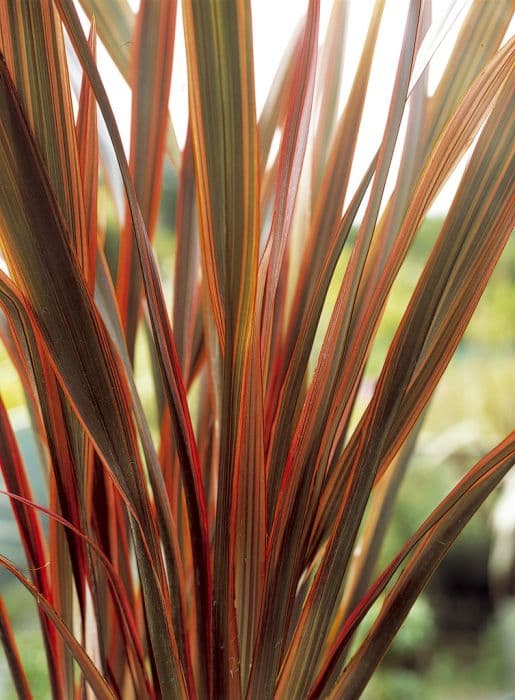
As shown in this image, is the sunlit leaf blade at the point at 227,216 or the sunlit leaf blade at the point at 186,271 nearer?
the sunlit leaf blade at the point at 227,216

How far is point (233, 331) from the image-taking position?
1.48 feet

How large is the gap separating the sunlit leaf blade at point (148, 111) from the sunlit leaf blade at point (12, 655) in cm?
28

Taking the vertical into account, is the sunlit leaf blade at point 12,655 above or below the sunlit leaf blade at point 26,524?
below

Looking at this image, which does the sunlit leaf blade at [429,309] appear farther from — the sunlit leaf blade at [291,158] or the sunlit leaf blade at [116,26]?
the sunlit leaf blade at [116,26]

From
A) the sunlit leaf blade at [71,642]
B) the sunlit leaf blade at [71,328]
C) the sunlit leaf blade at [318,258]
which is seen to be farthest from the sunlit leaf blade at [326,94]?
the sunlit leaf blade at [71,642]

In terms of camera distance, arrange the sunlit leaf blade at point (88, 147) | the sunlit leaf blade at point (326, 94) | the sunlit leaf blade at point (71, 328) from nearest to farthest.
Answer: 1. the sunlit leaf blade at point (71, 328)
2. the sunlit leaf blade at point (88, 147)
3. the sunlit leaf blade at point (326, 94)

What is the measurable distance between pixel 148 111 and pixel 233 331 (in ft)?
0.84

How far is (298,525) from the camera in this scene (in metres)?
0.50

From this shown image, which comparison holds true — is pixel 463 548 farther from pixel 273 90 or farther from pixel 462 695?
pixel 273 90

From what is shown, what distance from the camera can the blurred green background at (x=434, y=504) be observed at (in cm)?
89

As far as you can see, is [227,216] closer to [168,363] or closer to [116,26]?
[168,363]

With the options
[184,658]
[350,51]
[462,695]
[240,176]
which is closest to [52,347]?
[240,176]

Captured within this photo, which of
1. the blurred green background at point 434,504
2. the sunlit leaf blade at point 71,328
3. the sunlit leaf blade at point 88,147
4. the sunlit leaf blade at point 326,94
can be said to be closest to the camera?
the sunlit leaf blade at point 71,328

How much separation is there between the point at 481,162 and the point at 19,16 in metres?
0.35
